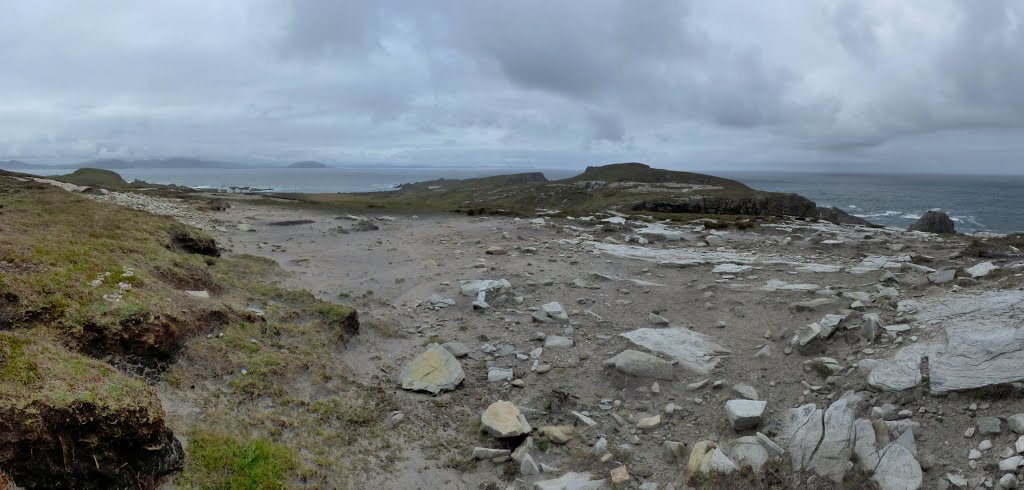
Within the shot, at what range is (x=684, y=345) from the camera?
10.0m

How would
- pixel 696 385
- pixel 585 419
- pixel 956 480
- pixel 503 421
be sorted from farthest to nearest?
1. pixel 696 385
2. pixel 585 419
3. pixel 503 421
4. pixel 956 480

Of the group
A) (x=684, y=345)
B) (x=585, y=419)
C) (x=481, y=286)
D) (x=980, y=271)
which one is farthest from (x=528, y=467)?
(x=980, y=271)

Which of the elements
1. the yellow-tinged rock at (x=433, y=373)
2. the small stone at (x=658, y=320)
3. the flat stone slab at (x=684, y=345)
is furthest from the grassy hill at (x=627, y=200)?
the yellow-tinged rock at (x=433, y=373)

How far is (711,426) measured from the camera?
734 centimetres

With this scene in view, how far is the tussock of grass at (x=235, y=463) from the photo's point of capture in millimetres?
5504

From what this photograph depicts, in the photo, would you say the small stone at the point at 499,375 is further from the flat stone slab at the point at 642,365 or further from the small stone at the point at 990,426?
the small stone at the point at 990,426

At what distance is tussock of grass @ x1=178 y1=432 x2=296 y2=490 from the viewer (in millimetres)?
5504

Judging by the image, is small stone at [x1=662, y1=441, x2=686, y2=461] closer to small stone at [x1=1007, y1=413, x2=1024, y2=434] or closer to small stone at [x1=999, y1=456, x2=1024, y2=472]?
small stone at [x1=999, y1=456, x2=1024, y2=472]

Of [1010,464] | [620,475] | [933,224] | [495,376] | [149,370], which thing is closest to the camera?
[1010,464]

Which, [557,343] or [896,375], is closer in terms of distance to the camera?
[896,375]

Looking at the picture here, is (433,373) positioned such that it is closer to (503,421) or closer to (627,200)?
(503,421)

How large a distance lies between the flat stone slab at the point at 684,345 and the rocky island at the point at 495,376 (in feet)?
0.19

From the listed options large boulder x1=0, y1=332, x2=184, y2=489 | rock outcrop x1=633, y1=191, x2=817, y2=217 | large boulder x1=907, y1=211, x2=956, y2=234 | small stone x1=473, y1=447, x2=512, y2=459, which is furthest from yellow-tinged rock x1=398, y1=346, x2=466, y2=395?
rock outcrop x1=633, y1=191, x2=817, y2=217

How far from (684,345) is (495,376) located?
374 cm
